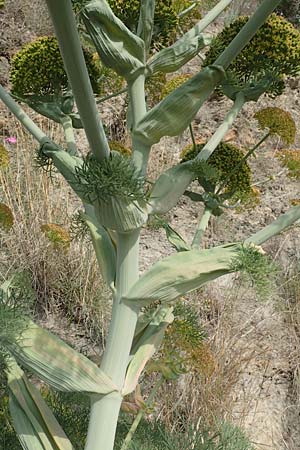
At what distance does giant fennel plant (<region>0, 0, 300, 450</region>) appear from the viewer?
102 cm

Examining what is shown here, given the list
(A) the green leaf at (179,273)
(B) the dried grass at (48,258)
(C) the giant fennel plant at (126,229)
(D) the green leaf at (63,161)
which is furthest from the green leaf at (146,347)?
(B) the dried grass at (48,258)

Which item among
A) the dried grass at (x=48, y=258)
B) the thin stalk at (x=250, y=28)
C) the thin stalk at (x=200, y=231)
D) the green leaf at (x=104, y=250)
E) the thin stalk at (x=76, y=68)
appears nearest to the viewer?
the thin stalk at (x=76, y=68)

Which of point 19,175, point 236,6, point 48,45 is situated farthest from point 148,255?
point 236,6

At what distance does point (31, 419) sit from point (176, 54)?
0.83 meters

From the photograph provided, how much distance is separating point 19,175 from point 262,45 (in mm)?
2255

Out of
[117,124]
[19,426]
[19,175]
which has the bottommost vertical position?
[19,426]

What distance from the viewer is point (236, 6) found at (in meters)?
4.99

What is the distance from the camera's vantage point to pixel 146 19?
3.72 feet

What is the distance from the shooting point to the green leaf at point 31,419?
1236 millimetres

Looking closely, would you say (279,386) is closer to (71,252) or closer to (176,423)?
(176,423)

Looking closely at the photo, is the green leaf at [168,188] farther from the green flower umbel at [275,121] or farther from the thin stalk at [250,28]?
the green flower umbel at [275,121]

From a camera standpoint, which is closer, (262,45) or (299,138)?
(262,45)

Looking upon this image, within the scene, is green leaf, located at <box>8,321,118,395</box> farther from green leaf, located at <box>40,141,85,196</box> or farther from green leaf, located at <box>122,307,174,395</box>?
green leaf, located at <box>40,141,85,196</box>

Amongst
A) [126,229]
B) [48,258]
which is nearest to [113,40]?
[126,229]
